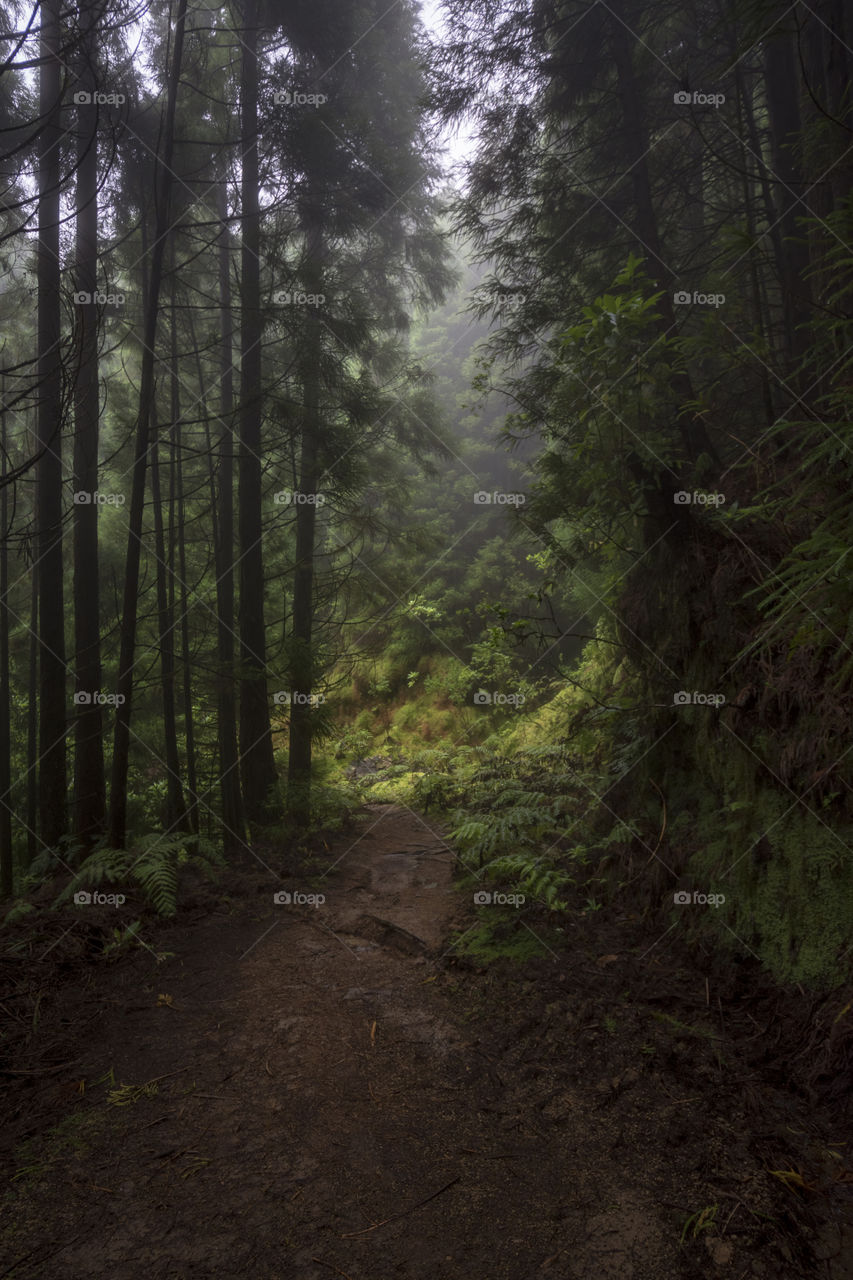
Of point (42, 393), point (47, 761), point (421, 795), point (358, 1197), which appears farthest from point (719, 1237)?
point (42, 393)

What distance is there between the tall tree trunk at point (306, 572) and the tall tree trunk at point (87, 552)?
2.41m

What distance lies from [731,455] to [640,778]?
2994 mm

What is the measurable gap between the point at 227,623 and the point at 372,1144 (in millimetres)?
7781

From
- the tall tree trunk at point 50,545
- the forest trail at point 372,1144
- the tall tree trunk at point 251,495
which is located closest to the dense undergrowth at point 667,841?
the forest trail at point 372,1144

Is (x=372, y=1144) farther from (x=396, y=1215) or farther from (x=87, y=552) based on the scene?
(x=87, y=552)

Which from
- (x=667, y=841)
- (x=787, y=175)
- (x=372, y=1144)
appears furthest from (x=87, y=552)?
(x=787, y=175)

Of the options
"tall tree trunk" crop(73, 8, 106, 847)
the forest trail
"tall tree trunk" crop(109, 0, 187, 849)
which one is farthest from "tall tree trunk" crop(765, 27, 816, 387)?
"tall tree trunk" crop(73, 8, 106, 847)

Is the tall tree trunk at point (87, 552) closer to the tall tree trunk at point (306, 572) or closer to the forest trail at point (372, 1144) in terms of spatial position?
the tall tree trunk at point (306, 572)

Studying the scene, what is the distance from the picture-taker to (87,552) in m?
8.72

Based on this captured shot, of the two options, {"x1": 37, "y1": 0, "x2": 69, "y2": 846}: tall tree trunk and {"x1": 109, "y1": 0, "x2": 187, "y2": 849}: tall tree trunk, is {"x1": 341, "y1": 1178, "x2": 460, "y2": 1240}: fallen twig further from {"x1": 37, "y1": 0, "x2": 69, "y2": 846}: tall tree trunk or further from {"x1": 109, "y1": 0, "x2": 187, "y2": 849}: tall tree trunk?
{"x1": 37, "y1": 0, "x2": 69, "y2": 846}: tall tree trunk

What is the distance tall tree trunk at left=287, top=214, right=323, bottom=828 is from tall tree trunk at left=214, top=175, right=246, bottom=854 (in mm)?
816

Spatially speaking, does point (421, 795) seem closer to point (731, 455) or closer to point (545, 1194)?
point (731, 455)

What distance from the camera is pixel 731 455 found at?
6.07m

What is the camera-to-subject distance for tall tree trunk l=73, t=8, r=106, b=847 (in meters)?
7.98
